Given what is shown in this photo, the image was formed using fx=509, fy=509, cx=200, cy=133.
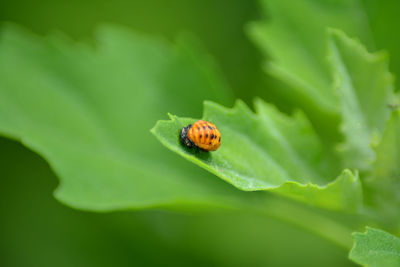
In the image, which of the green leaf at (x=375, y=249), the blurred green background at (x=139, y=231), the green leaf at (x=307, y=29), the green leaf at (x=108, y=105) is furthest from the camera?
the blurred green background at (x=139, y=231)

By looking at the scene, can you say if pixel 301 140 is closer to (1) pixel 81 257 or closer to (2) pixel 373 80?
(2) pixel 373 80

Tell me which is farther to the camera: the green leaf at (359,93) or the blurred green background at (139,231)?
the blurred green background at (139,231)

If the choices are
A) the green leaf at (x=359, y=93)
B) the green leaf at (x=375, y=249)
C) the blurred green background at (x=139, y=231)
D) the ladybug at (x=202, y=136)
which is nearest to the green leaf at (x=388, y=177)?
the green leaf at (x=359, y=93)

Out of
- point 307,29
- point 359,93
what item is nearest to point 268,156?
point 359,93

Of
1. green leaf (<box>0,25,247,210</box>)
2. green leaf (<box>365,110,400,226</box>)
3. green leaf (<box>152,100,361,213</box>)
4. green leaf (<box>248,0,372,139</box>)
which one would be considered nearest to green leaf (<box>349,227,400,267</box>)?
green leaf (<box>152,100,361,213</box>)

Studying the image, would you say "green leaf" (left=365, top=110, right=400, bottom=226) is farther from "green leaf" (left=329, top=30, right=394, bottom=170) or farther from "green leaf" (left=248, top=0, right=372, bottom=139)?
"green leaf" (left=248, top=0, right=372, bottom=139)

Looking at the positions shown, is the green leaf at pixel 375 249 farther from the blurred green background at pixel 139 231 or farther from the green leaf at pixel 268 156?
the blurred green background at pixel 139 231

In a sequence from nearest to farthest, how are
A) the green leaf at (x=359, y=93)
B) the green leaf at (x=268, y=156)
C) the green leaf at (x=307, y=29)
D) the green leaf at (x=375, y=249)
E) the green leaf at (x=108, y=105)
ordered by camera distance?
1. the green leaf at (x=375, y=249)
2. the green leaf at (x=268, y=156)
3. the green leaf at (x=359, y=93)
4. the green leaf at (x=108, y=105)
5. the green leaf at (x=307, y=29)

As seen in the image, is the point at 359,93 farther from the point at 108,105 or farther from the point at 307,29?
the point at 108,105
